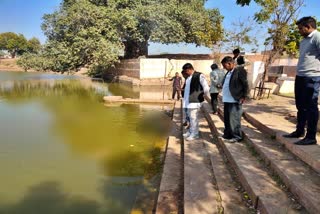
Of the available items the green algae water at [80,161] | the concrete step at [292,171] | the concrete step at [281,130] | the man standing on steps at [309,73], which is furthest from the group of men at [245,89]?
the green algae water at [80,161]

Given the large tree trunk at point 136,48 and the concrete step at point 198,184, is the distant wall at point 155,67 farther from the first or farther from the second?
the concrete step at point 198,184

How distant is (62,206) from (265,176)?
2915mm

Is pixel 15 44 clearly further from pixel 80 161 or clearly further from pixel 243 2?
pixel 243 2

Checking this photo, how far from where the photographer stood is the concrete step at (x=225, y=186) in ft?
10.3

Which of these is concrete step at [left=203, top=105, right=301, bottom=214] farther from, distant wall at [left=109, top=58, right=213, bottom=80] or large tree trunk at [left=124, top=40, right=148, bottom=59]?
large tree trunk at [left=124, top=40, right=148, bottom=59]

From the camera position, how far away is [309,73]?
3.84 metres

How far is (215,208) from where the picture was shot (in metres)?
3.17

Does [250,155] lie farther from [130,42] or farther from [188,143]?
[130,42]

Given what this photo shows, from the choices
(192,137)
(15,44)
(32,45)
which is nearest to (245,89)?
(192,137)

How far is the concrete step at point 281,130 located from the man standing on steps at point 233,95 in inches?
23.7

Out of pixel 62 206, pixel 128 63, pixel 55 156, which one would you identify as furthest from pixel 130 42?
pixel 62 206

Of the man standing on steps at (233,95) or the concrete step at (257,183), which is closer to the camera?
the concrete step at (257,183)

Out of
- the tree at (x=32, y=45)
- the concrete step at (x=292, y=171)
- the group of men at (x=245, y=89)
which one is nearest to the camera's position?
the concrete step at (x=292, y=171)

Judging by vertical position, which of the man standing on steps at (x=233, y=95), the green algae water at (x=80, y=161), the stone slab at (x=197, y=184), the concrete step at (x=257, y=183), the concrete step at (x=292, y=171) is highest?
the man standing on steps at (x=233, y=95)
